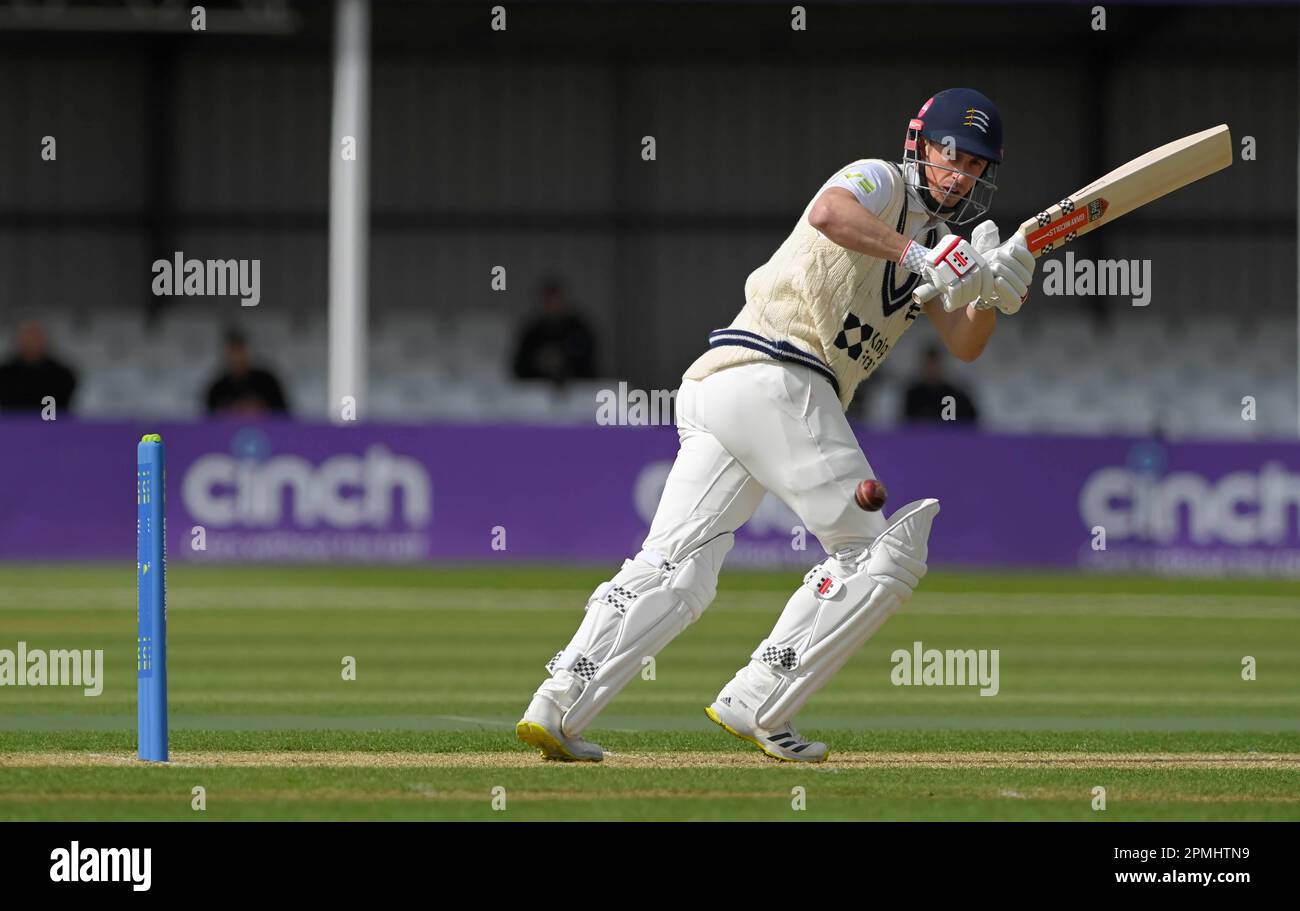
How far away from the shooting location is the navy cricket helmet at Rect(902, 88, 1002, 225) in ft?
23.9

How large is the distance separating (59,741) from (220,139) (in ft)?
85.3

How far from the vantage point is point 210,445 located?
761 inches

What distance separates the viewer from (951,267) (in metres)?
6.91

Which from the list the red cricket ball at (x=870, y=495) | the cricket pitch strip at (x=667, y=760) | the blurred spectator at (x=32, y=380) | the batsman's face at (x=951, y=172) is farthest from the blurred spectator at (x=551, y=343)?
the red cricket ball at (x=870, y=495)

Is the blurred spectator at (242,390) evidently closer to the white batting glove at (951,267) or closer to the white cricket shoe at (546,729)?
the white cricket shoe at (546,729)

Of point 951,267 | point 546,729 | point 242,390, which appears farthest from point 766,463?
point 242,390

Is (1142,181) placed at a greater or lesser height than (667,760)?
greater

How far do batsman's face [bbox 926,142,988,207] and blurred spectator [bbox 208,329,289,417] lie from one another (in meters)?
14.5

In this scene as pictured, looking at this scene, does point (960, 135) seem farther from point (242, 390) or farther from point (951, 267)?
point (242, 390)

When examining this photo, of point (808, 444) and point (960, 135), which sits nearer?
point (808, 444)

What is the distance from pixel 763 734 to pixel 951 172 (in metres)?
2.16
